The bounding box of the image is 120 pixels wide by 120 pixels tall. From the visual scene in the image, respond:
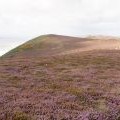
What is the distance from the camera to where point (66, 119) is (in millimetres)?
14344

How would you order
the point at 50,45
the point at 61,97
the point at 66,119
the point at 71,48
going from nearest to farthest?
the point at 66,119 → the point at 61,97 → the point at 71,48 → the point at 50,45

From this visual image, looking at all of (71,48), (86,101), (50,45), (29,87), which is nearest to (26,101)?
(86,101)

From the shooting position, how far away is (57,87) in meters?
23.8

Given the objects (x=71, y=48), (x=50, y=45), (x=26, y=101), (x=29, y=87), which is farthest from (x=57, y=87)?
(x=50, y=45)

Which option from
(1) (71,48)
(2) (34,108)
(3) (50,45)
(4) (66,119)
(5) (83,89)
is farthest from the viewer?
(3) (50,45)

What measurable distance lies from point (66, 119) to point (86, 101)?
4.42 m

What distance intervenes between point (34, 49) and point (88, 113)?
72.8 m

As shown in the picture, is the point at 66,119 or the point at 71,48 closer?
the point at 66,119

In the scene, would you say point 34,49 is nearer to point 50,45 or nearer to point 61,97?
point 50,45

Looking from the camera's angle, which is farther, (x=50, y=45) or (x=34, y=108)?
(x=50, y=45)

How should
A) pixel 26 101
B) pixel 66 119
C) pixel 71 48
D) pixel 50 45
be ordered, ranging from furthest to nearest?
pixel 50 45
pixel 71 48
pixel 26 101
pixel 66 119

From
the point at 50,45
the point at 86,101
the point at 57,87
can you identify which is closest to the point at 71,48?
the point at 50,45

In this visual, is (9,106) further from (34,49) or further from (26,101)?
(34,49)

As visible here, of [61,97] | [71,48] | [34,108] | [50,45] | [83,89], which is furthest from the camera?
[50,45]
